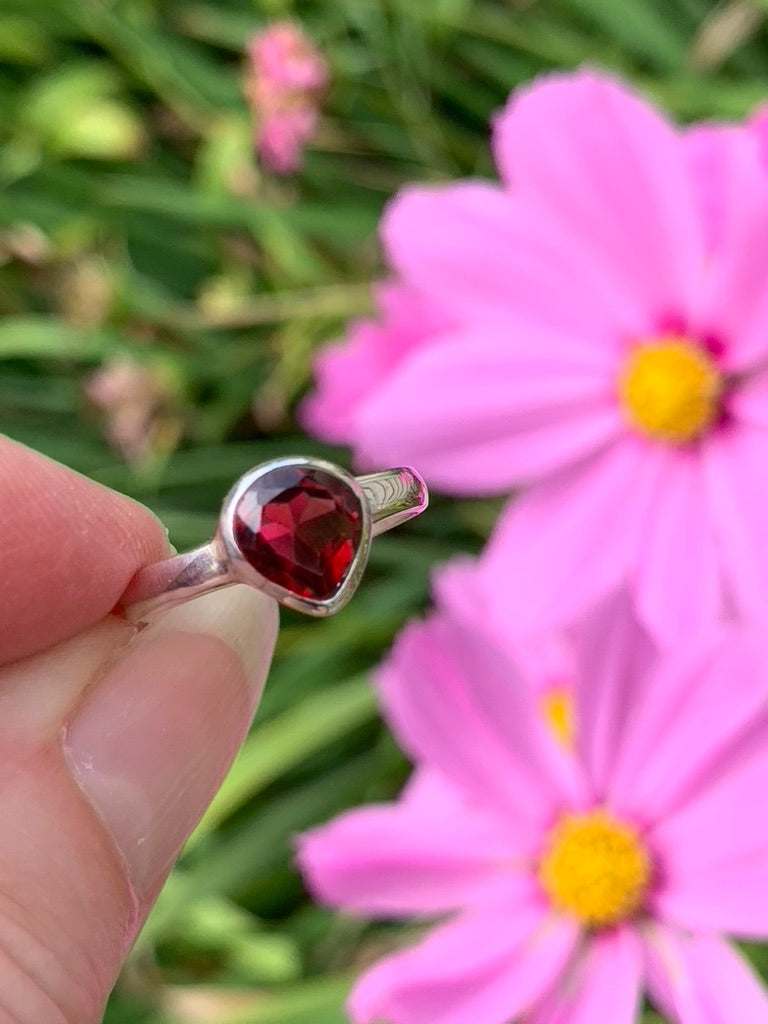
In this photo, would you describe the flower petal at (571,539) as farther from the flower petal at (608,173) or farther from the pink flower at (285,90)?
the pink flower at (285,90)

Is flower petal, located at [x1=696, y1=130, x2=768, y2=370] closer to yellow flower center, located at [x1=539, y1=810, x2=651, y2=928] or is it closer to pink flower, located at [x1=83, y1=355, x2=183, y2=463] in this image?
yellow flower center, located at [x1=539, y1=810, x2=651, y2=928]

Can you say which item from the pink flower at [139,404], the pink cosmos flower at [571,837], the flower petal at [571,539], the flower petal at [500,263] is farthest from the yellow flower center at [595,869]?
the pink flower at [139,404]

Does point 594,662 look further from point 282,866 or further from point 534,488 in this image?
point 282,866

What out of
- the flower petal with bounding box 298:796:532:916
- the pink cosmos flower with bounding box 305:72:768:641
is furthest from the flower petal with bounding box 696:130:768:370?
the flower petal with bounding box 298:796:532:916

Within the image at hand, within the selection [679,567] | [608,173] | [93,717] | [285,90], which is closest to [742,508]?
[679,567]

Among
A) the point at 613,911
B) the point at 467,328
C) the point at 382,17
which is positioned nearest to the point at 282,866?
the point at 613,911

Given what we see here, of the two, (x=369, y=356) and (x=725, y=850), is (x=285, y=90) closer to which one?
(x=369, y=356)
